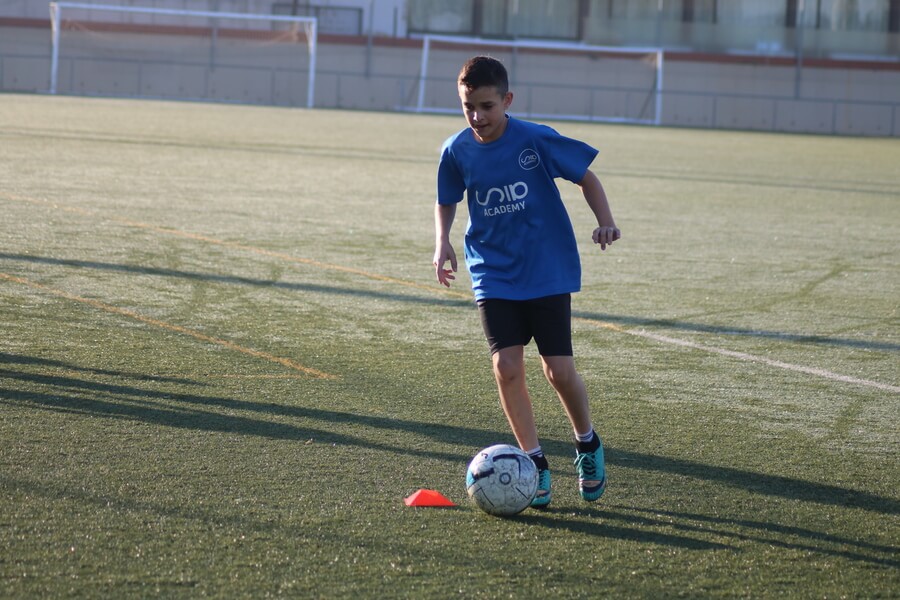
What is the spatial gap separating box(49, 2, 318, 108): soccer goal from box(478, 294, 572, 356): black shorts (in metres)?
38.4

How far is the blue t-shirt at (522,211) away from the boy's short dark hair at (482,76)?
0.21 meters

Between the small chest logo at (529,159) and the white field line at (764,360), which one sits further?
the white field line at (764,360)

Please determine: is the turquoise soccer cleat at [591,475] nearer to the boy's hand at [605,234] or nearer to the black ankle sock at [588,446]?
the black ankle sock at [588,446]

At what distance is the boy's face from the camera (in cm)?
400

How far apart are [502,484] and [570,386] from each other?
1.59 feet

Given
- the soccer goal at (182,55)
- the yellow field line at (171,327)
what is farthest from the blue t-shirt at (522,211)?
the soccer goal at (182,55)

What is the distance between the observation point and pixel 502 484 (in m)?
3.93

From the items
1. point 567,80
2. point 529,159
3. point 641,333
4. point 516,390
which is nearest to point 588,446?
point 516,390

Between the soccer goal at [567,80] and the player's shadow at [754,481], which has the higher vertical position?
the soccer goal at [567,80]

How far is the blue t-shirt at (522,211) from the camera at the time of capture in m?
4.12

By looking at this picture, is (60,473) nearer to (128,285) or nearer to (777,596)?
(777,596)

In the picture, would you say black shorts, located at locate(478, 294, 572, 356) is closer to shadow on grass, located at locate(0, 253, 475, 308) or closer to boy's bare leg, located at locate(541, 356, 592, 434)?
boy's bare leg, located at locate(541, 356, 592, 434)

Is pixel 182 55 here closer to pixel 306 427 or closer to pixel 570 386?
pixel 306 427

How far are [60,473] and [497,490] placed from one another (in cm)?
161
